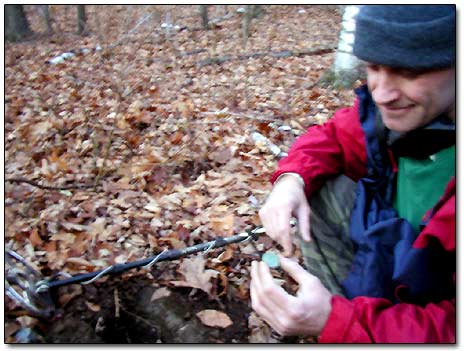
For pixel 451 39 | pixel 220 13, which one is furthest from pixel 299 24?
pixel 451 39

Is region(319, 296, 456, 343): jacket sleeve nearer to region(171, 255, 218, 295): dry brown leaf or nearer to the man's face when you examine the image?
the man's face

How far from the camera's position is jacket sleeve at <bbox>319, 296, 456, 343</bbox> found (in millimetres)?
1377

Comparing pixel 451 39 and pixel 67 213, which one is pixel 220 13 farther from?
pixel 451 39

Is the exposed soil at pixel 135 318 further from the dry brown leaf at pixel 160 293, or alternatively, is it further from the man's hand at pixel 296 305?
the man's hand at pixel 296 305

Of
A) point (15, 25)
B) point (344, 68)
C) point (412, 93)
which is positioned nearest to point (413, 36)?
point (412, 93)

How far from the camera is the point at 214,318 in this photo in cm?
232

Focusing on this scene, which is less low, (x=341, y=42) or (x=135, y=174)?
(x=341, y=42)

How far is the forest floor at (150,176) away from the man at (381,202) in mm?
674

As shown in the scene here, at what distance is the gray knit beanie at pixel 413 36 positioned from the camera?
59.5 inches

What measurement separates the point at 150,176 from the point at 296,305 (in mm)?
2365

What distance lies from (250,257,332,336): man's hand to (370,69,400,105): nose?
764 millimetres

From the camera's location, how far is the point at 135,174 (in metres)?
3.61

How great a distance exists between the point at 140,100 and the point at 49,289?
3.39 metres

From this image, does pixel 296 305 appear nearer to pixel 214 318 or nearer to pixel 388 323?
pixel 388 323
